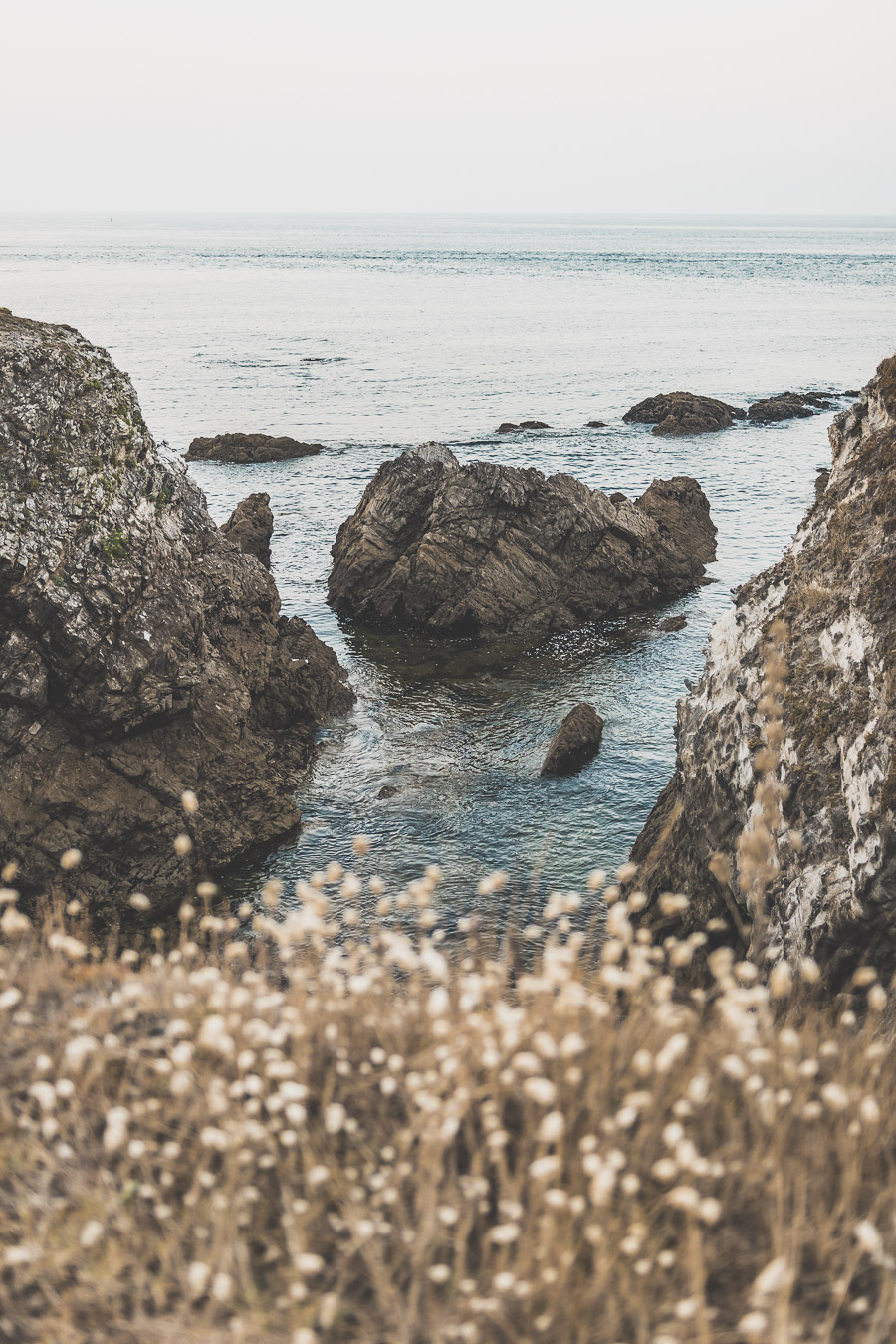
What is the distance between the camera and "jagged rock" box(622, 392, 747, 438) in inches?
1874

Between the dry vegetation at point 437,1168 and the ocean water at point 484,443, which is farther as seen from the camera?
the ocean water at point 484,443

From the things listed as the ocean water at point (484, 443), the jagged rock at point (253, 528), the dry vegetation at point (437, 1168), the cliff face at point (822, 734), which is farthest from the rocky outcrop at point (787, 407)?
the dry vegetation at point (437, 1168)

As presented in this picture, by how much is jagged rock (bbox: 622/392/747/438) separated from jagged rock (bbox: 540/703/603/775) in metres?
31.6

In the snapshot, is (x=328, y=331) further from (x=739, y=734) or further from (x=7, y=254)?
(x=7, y=254)

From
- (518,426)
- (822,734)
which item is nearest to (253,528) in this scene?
(518,426)

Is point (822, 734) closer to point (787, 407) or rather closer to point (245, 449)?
point (245, 449)

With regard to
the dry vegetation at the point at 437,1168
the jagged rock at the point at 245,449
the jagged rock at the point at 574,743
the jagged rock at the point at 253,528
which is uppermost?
the jagged rock at the point at 245,449

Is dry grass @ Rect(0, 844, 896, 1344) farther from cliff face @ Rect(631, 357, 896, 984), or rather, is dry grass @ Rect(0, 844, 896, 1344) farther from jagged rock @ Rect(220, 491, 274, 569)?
jagged rock @ Rect(220, 491, 274, 569)

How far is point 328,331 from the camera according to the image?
85.6 metres

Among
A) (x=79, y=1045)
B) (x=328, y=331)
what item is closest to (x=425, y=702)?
(x=79, y=1045)

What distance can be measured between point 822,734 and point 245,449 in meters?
36.3

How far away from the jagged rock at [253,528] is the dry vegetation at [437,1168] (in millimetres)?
23844

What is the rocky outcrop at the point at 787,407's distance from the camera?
2025 inches

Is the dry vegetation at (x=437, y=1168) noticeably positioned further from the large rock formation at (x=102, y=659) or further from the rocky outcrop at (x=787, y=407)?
the rocky outcrop at (x=787, y=407)
